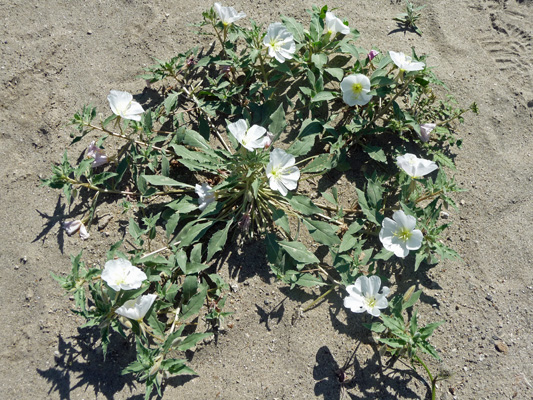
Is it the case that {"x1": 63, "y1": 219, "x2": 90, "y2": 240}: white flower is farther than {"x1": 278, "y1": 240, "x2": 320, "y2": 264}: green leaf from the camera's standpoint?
Yes

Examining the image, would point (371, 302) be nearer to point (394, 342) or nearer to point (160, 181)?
point (394, 342)

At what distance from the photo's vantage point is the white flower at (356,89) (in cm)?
260

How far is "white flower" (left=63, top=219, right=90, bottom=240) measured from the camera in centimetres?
264

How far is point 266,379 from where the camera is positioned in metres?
2.45

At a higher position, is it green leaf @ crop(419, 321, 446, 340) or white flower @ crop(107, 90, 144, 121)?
white flower @ crop(107, 90, 144, 121)

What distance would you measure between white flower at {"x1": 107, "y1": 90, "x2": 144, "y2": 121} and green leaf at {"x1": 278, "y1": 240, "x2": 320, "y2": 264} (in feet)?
3.79

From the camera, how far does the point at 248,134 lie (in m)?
2.33

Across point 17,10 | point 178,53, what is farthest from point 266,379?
point 17,10

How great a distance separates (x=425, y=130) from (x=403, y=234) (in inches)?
33.2

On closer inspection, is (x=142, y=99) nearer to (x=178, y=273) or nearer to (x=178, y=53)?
(x=178, y=53)

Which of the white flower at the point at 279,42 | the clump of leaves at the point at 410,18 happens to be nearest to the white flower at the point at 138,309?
the white flower at the point at 279,42

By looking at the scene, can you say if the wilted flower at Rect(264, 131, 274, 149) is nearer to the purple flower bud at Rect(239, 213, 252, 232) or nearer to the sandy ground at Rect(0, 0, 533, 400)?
the purple flower bud at Rect(239, 213, 252, 232)

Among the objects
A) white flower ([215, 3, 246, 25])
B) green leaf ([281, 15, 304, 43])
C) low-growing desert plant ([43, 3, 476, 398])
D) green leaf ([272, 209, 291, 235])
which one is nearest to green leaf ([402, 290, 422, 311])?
low-growing desert plant ([43, 3, 476, 398])

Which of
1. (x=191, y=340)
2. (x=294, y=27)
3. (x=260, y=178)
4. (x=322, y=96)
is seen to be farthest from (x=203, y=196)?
(x=294, y=27)
